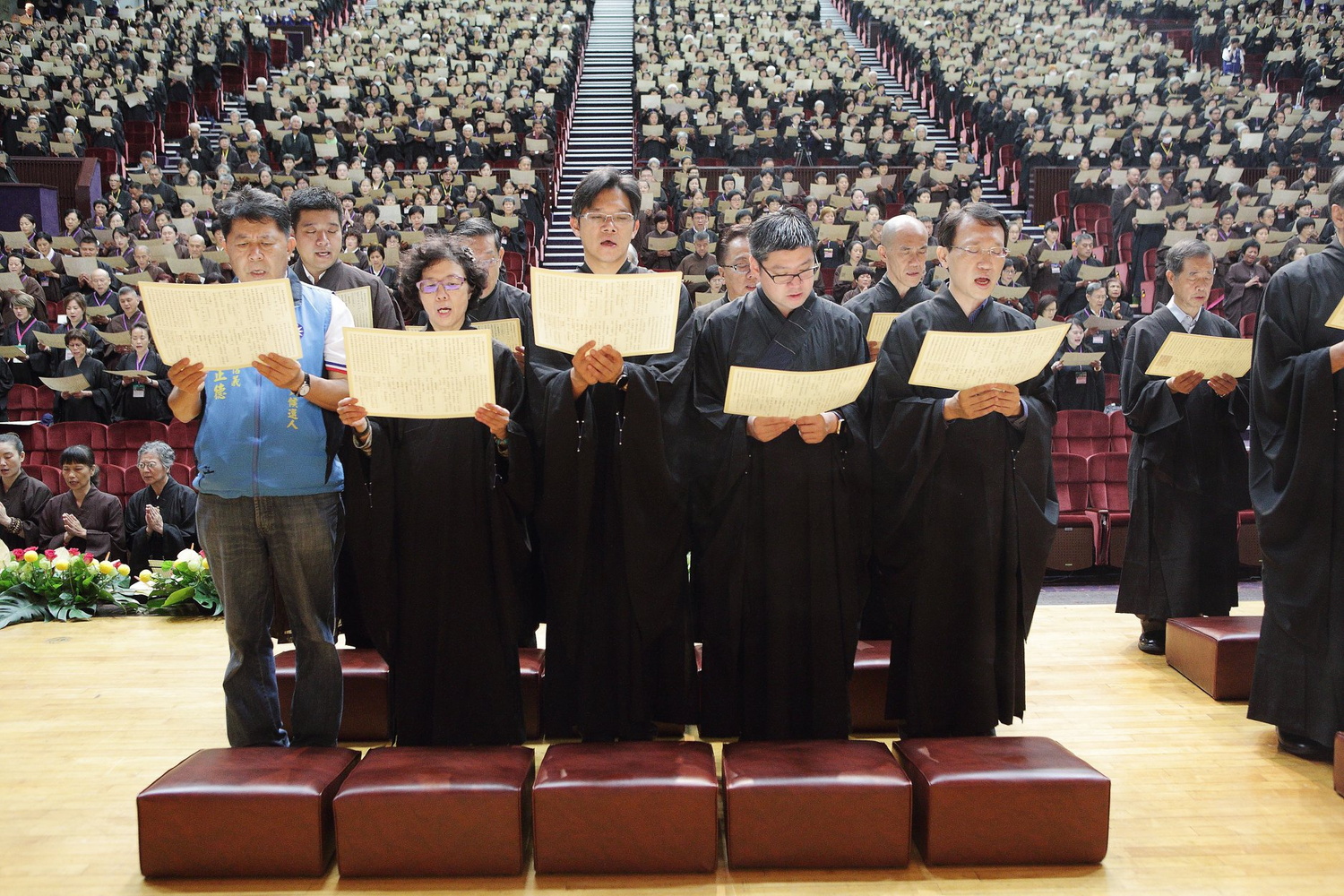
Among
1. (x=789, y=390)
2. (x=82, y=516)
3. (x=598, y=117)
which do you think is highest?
(x=598, y=117)

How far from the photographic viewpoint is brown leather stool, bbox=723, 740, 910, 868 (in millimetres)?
2602

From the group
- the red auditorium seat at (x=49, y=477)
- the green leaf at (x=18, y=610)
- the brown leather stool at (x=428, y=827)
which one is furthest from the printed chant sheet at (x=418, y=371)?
the red auditorium seat at (x=49, y=477)

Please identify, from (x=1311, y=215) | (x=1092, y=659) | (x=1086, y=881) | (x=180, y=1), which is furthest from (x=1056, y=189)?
(x=180, y=1)

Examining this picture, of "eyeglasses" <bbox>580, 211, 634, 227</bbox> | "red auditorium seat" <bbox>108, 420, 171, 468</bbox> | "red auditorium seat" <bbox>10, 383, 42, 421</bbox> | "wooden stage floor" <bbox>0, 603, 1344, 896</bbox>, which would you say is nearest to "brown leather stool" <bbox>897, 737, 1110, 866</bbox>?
"wooden stage floor" <bbox>0, 603, 1344, 896</bbox>

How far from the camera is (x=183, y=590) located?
5000 millimetres

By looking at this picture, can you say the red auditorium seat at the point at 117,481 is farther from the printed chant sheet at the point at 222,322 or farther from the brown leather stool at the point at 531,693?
the printed chant sheet at the point at 222,322

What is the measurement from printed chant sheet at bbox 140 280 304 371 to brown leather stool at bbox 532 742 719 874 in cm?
133

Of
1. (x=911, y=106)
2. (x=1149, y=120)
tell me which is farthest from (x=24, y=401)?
(x=911, y=106)

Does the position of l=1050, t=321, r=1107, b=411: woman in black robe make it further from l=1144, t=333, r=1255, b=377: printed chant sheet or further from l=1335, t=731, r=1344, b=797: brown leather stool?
l=1335, t=731, r=1344, b=797: brown leather stool

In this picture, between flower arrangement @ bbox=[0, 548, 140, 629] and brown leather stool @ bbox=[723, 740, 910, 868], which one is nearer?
brown leather stool @ bbox=[723, 740, 910, 868]

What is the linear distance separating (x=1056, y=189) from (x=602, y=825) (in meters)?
12.2

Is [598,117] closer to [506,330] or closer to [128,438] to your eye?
[128,438]

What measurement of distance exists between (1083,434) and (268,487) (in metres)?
5.42

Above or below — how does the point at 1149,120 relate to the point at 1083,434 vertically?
above
